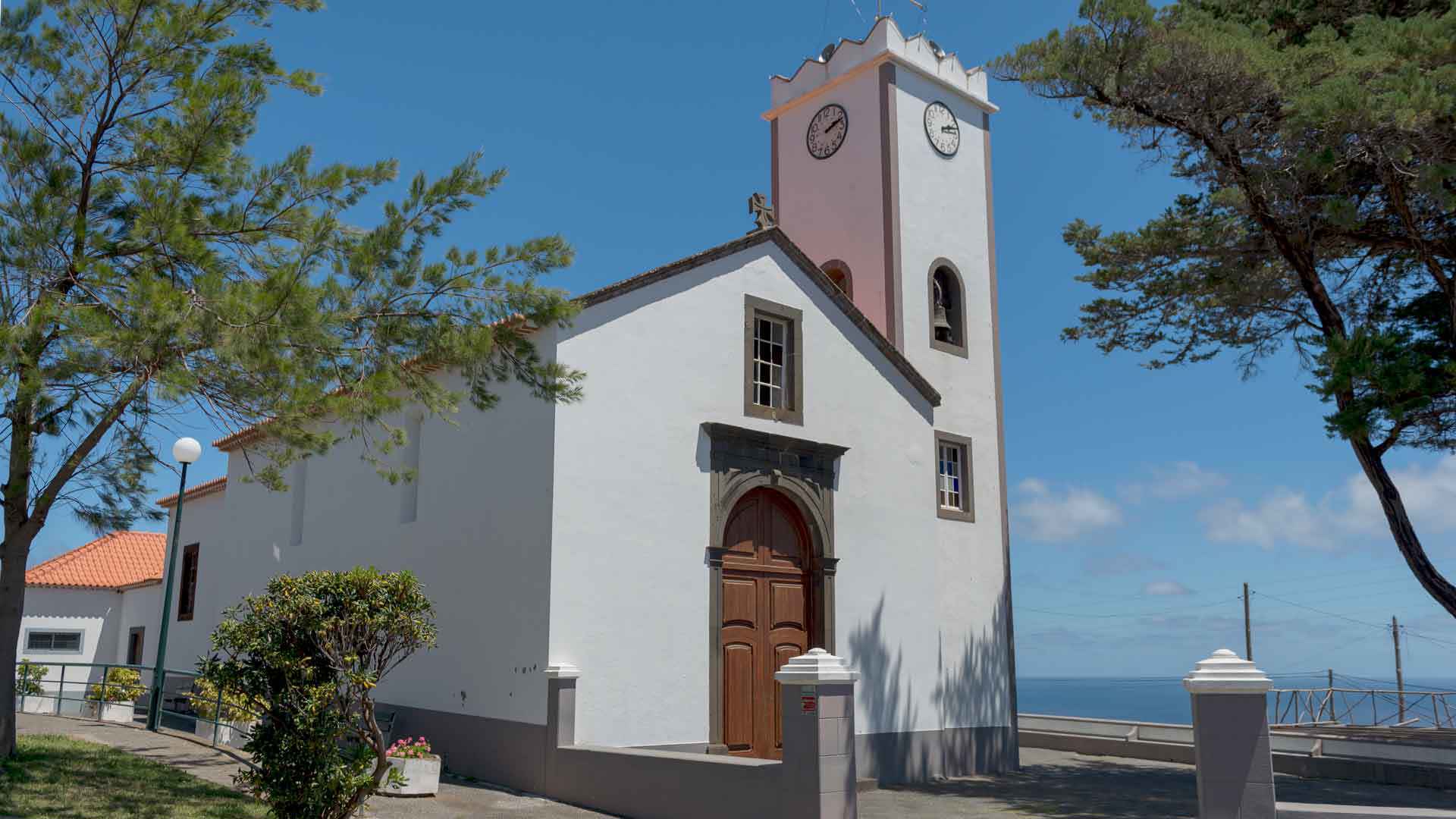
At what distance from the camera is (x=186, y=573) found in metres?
22.8

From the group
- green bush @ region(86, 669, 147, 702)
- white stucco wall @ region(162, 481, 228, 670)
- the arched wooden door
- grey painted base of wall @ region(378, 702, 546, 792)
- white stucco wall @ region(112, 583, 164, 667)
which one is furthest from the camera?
white stucco wall @ region(112, 583, 164, 667)

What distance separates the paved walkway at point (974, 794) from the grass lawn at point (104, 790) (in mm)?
561

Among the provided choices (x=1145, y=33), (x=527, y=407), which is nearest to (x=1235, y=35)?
(x=1145, y=33)

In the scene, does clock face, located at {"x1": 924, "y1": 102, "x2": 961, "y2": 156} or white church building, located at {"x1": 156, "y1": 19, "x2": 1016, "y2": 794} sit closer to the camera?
white church building, located at {"x1": 156, "y1": 19, "x2": 1016, "y2": 794}

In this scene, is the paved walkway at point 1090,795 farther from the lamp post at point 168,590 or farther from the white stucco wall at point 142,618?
the white stucco wall at point 142,618

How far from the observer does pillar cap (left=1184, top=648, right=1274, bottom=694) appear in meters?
8.06

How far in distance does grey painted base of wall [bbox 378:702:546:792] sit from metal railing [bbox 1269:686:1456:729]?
14.9 m

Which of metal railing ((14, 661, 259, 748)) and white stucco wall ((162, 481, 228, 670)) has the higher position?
white stucco wall ((162, 481, 228, 670))

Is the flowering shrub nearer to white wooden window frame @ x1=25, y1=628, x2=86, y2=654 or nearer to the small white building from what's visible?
the small white building

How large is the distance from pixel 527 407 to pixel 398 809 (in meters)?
4.54

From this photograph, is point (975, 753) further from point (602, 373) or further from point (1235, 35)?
point (1235, 35)

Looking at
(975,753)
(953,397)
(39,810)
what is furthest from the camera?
(953,397)

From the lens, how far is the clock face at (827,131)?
755 inches

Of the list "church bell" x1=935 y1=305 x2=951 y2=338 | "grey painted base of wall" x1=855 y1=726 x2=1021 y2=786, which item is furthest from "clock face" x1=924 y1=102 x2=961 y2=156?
"grey painted base of wall" x1=855 y1=726 x2=1021 y2=786
